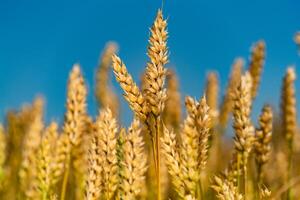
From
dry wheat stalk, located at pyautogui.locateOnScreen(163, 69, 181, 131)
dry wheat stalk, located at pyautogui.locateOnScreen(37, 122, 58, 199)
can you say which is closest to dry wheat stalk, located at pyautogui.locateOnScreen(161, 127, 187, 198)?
dry wheat stalk, located at pyautogui.locateOnScreen(37, 122, 58, 199)

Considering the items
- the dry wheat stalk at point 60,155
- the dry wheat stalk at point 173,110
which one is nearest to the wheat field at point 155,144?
the dry wheat stalk at point 60,155

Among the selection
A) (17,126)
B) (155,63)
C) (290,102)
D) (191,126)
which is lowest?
(191,126)

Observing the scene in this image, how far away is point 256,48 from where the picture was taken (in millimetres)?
4301

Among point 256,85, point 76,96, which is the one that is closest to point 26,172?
point 76,96

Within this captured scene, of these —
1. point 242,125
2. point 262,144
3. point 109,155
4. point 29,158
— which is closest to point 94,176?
point 109,155

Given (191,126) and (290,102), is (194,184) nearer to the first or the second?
(191,126)

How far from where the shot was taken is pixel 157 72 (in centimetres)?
192

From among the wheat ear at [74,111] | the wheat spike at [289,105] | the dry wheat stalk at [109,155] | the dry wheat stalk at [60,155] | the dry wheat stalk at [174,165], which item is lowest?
the dry wheat stalk at [174,165]

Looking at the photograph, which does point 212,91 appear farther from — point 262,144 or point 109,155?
point 109,155

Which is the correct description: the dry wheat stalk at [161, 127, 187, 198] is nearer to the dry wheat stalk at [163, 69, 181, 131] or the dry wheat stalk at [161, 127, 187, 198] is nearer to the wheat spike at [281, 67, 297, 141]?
the wheat spike at [281, 67, 297, 141]

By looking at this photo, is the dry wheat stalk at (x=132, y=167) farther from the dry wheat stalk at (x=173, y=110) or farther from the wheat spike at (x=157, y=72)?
the dry wheat stalk at (x=173, y=110)

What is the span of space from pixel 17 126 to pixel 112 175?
3232 millimetres

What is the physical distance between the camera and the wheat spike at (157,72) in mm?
1920

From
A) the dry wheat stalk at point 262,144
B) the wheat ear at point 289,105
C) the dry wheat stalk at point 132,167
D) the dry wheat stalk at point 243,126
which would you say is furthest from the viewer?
the wheat ear at point 289,105
